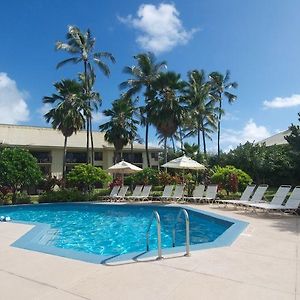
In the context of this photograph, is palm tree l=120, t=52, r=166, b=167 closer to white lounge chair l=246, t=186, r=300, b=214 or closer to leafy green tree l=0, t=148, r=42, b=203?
leafy green tree l=0, t=148, r=42, b=203

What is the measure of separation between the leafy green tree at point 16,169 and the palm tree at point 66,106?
7.15 metres

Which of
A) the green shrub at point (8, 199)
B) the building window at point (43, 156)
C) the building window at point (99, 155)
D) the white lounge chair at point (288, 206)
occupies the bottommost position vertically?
the green shrub at point (8, 199)

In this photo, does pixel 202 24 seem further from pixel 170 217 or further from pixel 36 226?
pixel 36 226

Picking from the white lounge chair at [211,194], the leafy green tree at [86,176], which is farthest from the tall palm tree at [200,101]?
the white lounge chair at [211,194]

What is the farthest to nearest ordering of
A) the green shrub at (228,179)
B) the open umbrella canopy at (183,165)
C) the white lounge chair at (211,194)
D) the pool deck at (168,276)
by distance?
the green shrub at (228,179), the open umbrella canopy at (183,165), the white lounge chair at (211,194), the pool deck at (168,276)

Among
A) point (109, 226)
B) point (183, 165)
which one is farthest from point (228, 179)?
point (109, 226)

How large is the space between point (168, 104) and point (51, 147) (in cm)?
1736

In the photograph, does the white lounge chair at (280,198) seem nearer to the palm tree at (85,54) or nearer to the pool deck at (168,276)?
the pool deck at (168,276)

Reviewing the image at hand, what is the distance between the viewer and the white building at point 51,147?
3803cm

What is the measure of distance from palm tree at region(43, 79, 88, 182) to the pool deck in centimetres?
2248

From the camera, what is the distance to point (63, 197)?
76.4ft

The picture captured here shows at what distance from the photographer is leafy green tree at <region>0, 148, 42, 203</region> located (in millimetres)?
21016

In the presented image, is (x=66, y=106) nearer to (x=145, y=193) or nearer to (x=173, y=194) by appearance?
(x=145, y=193)

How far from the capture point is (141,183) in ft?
77.7
